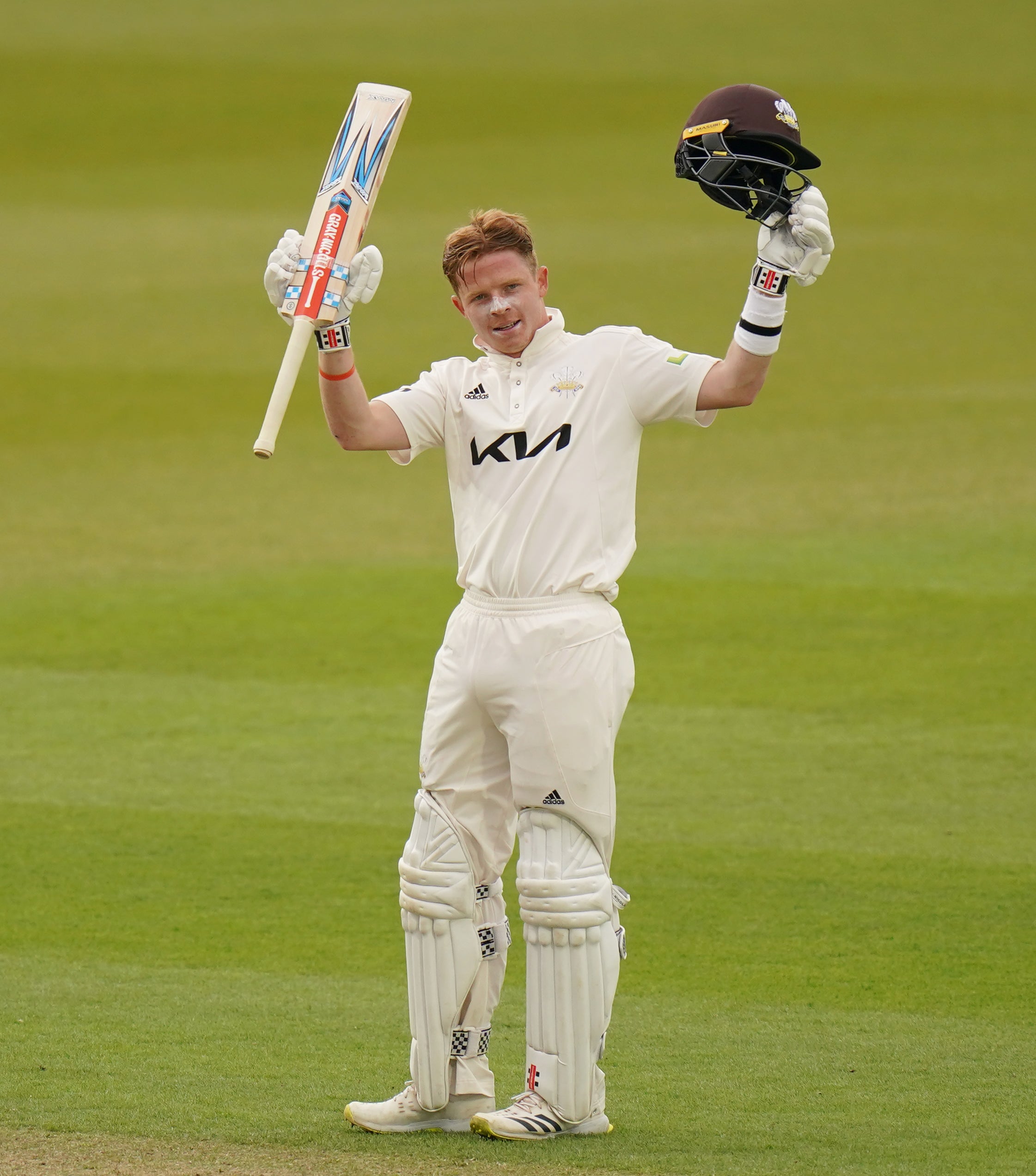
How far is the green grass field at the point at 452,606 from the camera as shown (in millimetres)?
4266

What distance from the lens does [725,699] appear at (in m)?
8.37

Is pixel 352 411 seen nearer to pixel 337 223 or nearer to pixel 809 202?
pixel 337 223

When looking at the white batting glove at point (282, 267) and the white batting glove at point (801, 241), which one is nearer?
the white batting glove at point (801, 241)

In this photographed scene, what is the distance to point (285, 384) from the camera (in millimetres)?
3689

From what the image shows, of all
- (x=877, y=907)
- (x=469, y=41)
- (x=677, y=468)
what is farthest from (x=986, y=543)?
(x=469, y=41)

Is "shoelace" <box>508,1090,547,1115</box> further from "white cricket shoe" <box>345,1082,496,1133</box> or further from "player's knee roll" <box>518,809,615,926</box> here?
"player's knee roll" <box>518,809,615,926</box>

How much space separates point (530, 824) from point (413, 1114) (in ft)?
2.24

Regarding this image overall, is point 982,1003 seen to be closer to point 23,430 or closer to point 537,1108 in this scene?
point 537,1108

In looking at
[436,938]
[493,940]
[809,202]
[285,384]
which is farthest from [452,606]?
[809,202]

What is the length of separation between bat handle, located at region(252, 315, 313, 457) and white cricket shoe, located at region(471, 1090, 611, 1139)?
1454mm

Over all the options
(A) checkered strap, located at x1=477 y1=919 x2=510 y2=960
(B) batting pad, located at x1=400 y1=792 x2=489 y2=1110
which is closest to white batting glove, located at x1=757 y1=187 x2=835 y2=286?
(B) batting pad, located at x1=400 y1=792 x2=489 y2=1110

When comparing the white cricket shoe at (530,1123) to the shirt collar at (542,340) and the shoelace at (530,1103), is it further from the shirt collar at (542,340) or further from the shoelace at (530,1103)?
the shirt collar at (542,340)

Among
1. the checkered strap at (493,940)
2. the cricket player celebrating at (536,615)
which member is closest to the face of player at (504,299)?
the cricket player celebrating at (536,615)

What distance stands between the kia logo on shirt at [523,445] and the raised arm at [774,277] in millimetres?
346
